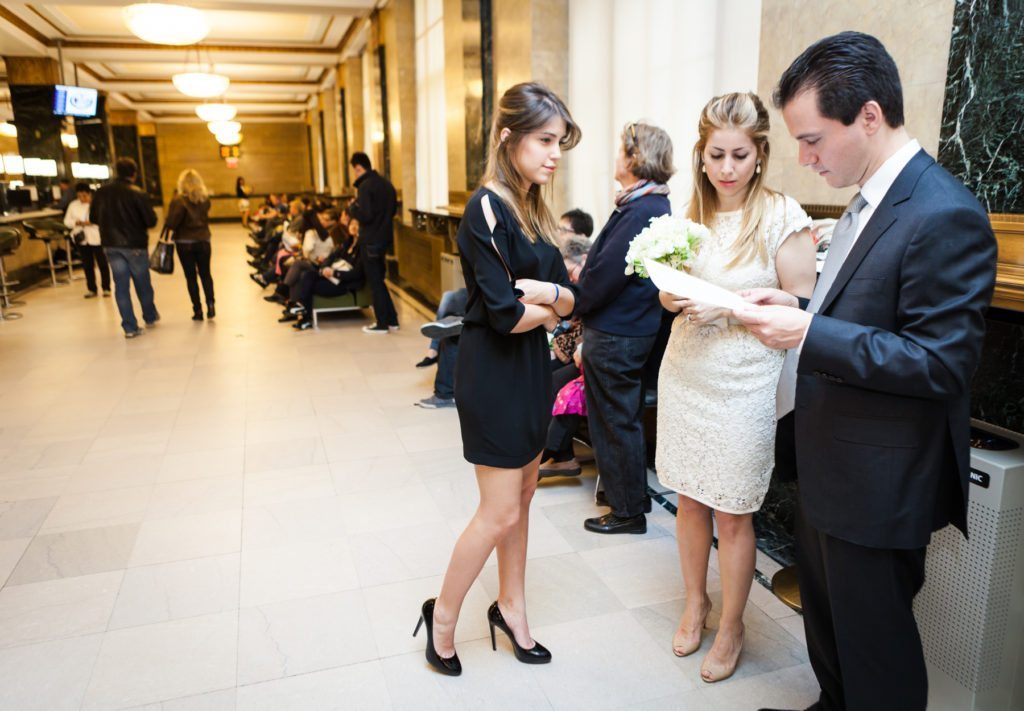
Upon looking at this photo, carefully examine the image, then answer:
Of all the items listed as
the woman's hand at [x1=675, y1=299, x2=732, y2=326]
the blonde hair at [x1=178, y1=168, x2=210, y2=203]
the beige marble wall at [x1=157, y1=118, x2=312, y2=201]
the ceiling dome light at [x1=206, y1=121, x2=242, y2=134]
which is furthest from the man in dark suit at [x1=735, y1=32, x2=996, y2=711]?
the beige marble wall at [x1=157, y1=118, x2=312, y2=201]

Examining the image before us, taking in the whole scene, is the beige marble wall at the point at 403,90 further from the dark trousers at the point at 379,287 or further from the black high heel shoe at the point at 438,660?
the black high heel shoe at the point at 438,660

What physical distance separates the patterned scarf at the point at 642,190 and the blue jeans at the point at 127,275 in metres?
6.46

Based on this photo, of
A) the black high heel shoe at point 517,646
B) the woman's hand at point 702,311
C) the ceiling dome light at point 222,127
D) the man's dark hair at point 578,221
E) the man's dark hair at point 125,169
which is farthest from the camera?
the ceiling dome light at point 222,127

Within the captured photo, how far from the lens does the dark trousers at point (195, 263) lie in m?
8.50

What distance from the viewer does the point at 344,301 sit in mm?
8359

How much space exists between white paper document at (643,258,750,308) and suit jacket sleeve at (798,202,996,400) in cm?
28

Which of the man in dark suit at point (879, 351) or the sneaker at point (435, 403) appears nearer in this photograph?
the man in dark suit at point (879, 351)

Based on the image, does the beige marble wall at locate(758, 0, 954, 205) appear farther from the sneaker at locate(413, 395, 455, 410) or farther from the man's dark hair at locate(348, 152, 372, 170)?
the man's dark hair at locate(348, 152, 372, 170)

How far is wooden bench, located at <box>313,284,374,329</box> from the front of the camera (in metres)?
8.25

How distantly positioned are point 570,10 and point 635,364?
3.58 meters

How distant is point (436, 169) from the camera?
9945 mm

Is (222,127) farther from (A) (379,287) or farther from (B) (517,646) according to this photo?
(B) (517,646)

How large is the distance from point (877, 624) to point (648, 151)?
194 centimetres

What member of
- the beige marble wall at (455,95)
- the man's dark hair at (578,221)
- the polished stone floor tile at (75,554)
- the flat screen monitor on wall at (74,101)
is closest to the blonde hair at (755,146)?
the man's dark hair at (578,221)
